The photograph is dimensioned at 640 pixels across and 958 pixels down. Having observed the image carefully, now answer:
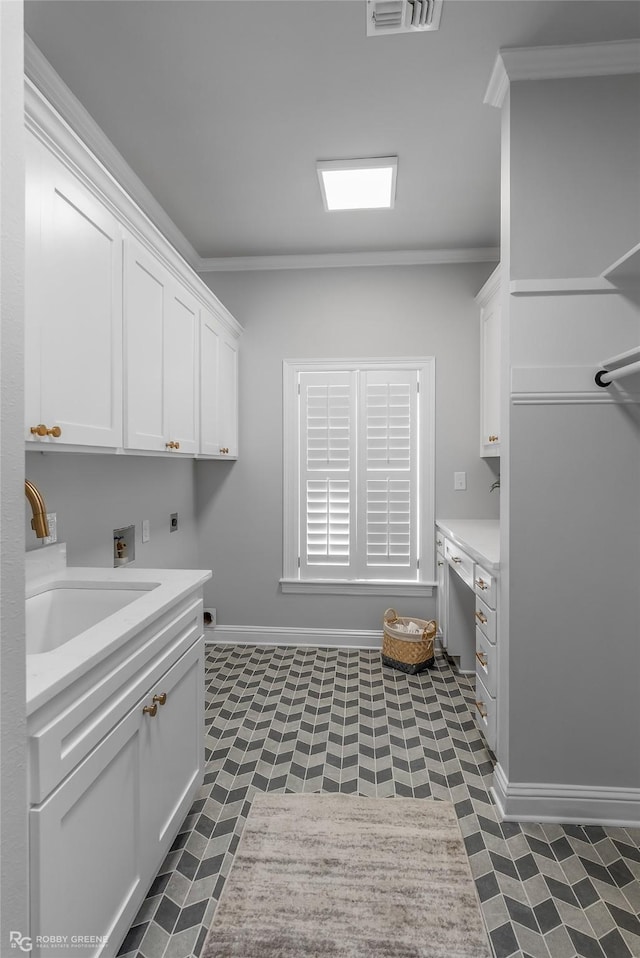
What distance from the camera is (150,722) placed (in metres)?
1.42

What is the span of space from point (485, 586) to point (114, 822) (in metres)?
1.62

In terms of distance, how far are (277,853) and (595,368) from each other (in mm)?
2035

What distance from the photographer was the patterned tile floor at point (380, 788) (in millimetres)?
1429

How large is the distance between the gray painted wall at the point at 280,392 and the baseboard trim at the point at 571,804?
1.74 meters

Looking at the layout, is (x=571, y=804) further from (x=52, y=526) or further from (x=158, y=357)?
(x=158, y=357)

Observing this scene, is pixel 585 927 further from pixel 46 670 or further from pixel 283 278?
pixel 283 278

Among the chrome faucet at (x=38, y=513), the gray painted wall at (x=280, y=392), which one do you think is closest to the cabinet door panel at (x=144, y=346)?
the chrome faucet at (x=38, y=513)

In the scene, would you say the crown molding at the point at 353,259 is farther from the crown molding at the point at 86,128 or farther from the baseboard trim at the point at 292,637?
the baseboard trim at the point at 292,637

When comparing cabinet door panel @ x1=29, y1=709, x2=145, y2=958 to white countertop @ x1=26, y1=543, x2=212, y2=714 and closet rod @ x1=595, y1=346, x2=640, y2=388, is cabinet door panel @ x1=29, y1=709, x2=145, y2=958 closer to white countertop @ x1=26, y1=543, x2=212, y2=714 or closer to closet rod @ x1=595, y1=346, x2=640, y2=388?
white countertop @ x1=26, y1=543, x2=212, y2=714

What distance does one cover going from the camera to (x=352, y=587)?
3.63 meters

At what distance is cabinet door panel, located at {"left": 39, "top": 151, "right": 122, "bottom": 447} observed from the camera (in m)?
1.42

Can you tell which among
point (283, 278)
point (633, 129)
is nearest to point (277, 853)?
point (633, 129)

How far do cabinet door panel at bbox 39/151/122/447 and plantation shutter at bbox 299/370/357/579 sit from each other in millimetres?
1901

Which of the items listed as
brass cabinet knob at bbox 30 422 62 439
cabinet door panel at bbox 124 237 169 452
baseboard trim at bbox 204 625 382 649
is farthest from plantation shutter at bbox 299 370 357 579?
brass cabinet knob at bbox 30 422 62 439
